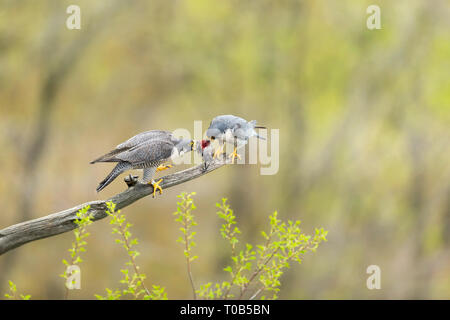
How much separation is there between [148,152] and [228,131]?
1.44ft

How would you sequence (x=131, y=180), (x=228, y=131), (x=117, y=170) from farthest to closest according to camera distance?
(x=228, y=131) → (x=131, y=180) → (x=117, y=170)

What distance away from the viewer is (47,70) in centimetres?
619

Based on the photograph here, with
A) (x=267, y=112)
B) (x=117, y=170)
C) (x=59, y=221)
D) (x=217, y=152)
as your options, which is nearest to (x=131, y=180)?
(x=117, y=170)

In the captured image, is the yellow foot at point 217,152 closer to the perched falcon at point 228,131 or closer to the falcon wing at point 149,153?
the perched falcon at point 228,131

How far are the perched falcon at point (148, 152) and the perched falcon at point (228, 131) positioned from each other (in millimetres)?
164

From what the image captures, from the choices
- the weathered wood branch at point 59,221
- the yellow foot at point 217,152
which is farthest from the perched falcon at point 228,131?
the weathered wood branch at point 59,221

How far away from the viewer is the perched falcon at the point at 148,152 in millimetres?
2113

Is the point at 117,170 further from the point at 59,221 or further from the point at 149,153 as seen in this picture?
the point at 59,221

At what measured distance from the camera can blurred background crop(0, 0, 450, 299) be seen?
6422mm

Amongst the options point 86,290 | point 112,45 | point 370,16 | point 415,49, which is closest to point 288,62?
point 370,16

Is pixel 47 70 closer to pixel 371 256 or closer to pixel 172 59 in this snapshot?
pixel 172 59

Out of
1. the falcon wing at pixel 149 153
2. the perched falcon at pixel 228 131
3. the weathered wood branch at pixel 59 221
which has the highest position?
the perched falcon at pixel 228 131

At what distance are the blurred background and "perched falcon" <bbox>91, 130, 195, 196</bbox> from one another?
13.5 feet

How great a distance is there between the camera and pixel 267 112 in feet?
22.8
